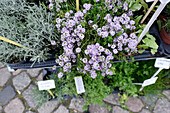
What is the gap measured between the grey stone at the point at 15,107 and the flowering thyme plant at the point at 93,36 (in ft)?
4.11

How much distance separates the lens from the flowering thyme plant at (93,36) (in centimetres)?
126

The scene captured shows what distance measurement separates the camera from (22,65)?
4.76 ft

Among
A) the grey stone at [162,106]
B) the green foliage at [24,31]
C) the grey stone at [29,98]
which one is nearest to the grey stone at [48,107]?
the grey stone at [29,98]

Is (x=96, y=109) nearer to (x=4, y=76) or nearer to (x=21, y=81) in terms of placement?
(x=21, y=81)

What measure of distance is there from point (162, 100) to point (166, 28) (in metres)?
1.15

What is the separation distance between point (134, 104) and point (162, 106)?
419 millimetres

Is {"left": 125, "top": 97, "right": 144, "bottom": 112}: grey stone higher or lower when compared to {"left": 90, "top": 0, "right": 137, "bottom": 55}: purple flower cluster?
lower

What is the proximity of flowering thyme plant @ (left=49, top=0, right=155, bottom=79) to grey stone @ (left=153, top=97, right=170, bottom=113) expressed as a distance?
3.85 feet

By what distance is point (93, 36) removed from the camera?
1.45 meters

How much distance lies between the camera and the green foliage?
1367mm

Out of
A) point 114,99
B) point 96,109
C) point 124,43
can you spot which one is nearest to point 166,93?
point 114,99

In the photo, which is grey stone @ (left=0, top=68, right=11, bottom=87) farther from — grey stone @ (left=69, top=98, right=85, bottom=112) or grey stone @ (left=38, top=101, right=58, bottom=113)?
grey stone @ (left=69, top=98, right=85, bottom=112)

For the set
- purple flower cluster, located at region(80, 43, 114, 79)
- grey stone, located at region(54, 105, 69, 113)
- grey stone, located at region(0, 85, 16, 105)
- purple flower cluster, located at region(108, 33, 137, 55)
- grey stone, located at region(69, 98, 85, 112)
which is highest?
purple flower cluster, located at region(108, 33, 137, 55)

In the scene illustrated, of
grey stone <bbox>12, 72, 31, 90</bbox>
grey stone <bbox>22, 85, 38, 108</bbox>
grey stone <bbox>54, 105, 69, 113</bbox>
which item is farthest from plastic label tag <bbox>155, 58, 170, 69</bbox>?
grey stone <bbox>12, 72, 31, 90</bbox>
